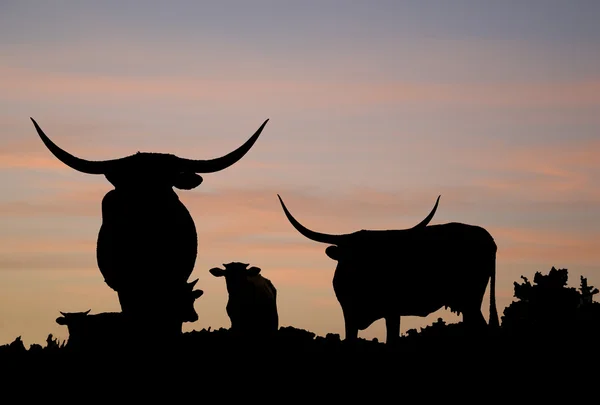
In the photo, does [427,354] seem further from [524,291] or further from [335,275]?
[524,291]

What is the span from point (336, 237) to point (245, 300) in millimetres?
2274

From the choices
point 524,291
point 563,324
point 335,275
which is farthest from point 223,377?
point 524,291

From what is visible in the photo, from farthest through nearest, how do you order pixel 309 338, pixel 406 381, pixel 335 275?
pixel 335 275
pixel 309 338
pixel 406 381

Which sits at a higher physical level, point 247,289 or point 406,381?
point 247,289

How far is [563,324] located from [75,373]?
661 cm

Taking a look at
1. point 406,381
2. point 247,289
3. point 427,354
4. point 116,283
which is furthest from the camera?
point 247,289

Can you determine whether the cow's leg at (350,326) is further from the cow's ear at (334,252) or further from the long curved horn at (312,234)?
the long curved horn at (312,234)

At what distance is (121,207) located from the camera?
1245 cm

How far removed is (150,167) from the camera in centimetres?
1252

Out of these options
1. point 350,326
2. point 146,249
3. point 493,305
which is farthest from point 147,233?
point 493,305

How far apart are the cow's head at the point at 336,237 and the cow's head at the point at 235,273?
4.55 feet

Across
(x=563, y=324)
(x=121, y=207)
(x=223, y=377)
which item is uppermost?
(x=121, y=207)

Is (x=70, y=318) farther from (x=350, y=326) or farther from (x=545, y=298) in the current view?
(x=545, y=298)

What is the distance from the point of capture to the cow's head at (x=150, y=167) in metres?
12.5
